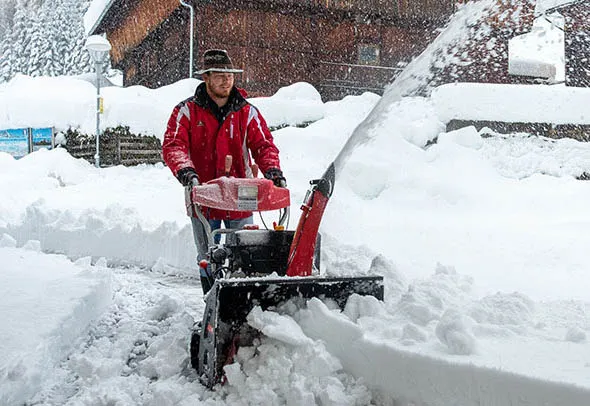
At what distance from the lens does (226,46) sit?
20.2 meters

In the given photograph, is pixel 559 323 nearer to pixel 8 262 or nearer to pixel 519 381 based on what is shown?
pixel 519 381

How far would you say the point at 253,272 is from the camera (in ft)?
11.1

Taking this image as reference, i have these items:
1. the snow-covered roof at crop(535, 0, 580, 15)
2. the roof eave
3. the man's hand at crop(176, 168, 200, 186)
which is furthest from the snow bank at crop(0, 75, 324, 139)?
the man's hand at crop(176, 168, 200, 186)

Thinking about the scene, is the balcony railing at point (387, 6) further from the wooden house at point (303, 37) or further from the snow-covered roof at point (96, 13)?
the snow-covered roof at point (96, 13)

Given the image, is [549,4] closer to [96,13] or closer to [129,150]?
[129,150]

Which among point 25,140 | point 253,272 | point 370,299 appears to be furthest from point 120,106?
point 370,299

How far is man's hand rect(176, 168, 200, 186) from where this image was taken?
3.75 m

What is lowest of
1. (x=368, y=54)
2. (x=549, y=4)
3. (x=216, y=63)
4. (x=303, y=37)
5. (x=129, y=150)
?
(x=129, y=150)

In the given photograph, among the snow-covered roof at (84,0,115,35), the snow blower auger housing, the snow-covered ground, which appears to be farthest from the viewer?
the snow-covered roof at (84,0,115,35)

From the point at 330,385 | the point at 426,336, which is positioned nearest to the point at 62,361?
the point at 330,385

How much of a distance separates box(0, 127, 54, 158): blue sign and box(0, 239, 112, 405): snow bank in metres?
15.5

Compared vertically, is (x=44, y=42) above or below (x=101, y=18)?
above

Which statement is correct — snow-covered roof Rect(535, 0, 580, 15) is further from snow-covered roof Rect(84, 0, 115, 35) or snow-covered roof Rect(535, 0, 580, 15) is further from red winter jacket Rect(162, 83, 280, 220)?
snow-covered roof Rect(84, 0, 115, 35)

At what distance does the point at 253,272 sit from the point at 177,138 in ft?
4.08
